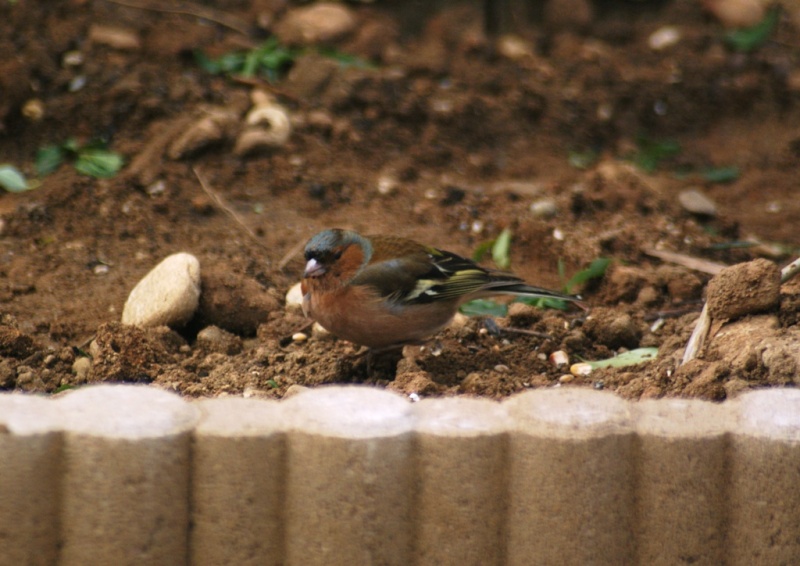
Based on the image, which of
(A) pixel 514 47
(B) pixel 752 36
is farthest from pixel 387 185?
(B) pixel 752 36

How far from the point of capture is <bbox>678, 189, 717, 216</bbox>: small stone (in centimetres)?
603

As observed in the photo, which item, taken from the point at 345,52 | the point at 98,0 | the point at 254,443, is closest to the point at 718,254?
the point at 345,52

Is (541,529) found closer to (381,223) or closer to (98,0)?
(381,223)

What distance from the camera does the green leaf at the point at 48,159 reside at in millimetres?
5555

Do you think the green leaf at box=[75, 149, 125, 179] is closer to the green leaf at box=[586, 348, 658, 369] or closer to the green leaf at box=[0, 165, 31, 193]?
the green leaf at box=[0, 165, 31, 193]

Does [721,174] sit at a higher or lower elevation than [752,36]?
lower

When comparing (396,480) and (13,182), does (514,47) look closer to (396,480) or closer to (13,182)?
(13,182)

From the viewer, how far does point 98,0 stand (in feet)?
21.9

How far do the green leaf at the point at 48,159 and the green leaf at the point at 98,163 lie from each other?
0.09 meters

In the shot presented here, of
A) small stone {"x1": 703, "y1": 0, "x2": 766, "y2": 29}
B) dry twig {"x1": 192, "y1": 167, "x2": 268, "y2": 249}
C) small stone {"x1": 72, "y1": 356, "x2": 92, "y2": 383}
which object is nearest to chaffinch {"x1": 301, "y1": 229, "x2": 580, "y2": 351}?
dry twig {"x1": 192, "y1": 167, "x2": 268, "y2": 249}

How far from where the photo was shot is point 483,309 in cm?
499

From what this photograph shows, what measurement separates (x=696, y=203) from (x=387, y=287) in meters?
2.30

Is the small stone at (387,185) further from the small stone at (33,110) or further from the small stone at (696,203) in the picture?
the small stone at (33,110)

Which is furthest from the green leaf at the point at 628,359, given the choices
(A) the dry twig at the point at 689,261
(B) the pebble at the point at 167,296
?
(B) the pebble at the point at 167,296
